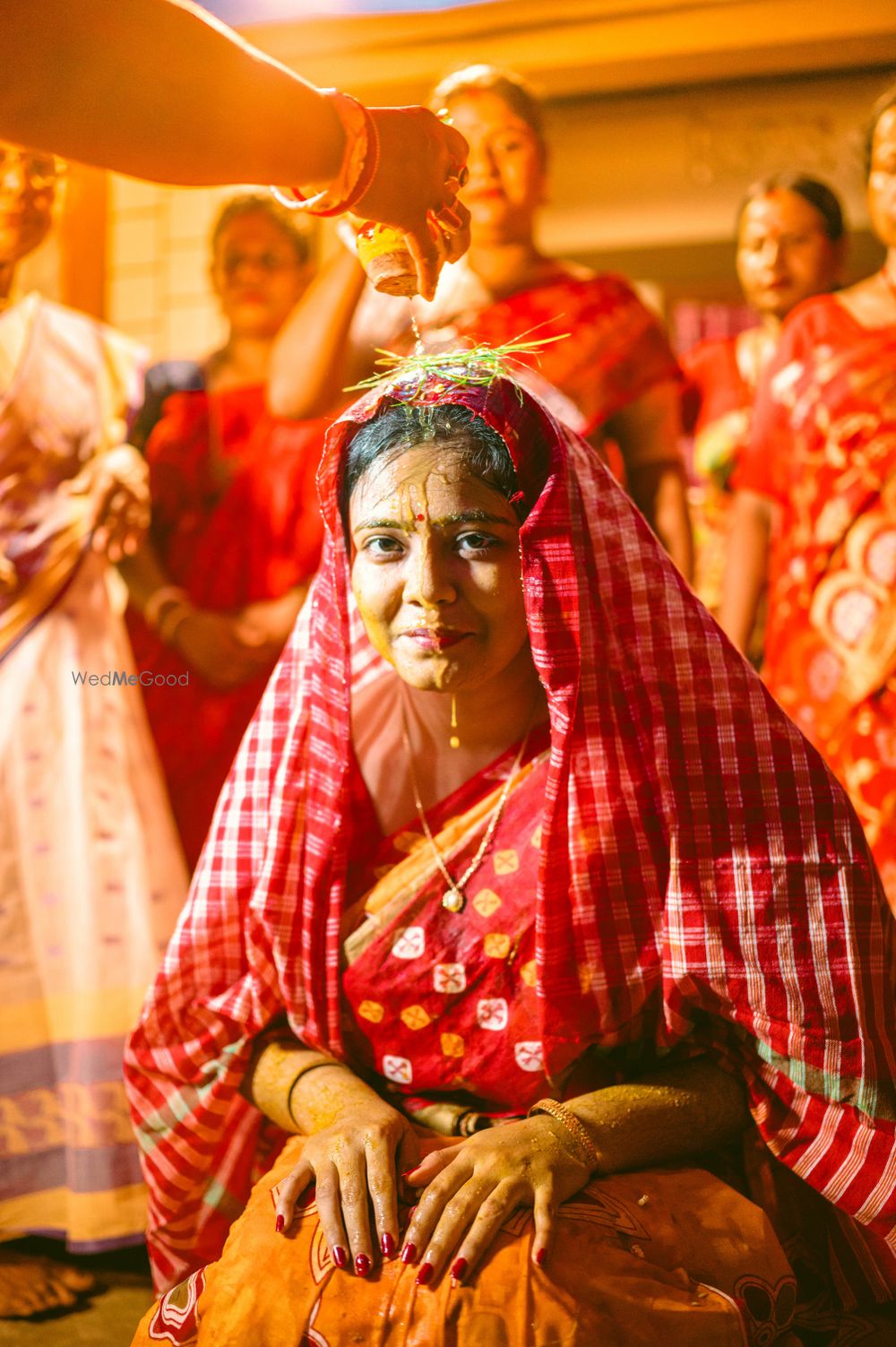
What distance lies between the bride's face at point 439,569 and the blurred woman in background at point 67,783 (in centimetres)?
152

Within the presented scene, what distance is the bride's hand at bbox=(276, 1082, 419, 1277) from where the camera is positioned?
1.50 metres

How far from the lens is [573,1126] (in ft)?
5.38

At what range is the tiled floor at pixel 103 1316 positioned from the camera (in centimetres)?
233

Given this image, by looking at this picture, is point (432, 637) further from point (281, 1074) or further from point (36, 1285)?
point (36, 1285)

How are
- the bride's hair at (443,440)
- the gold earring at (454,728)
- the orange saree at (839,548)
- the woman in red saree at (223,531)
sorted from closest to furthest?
the bride's hair at (443,440), the gold earring at (454,728), the orange saree at (839,548), the woman in red saree at (223,531)

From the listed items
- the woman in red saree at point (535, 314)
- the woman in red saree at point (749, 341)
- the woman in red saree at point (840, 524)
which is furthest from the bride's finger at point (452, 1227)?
the woman in red saree at point (749, 341)

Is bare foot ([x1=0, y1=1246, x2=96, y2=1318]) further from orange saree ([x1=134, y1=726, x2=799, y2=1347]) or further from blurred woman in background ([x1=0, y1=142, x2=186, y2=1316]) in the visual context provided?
orange saree ([x1=134, y1=726, x2=799, y2=1347])

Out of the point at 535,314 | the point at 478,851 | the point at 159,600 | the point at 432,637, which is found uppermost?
the point at 535,314

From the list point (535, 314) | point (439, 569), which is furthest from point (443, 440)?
point (535, 314)

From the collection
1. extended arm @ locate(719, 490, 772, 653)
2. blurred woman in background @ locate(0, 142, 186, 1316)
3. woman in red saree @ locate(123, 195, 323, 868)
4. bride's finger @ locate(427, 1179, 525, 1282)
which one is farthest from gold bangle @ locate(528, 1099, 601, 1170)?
woman in red saree @ locate(123, 195, 323, 868)

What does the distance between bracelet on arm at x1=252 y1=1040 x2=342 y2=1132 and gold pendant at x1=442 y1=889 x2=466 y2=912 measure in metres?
0.28

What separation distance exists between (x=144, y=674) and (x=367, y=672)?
5.22 feet

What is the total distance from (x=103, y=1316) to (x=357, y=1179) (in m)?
1.24

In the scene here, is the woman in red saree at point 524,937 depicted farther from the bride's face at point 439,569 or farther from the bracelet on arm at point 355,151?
the bracelet on arm at point 355,151
